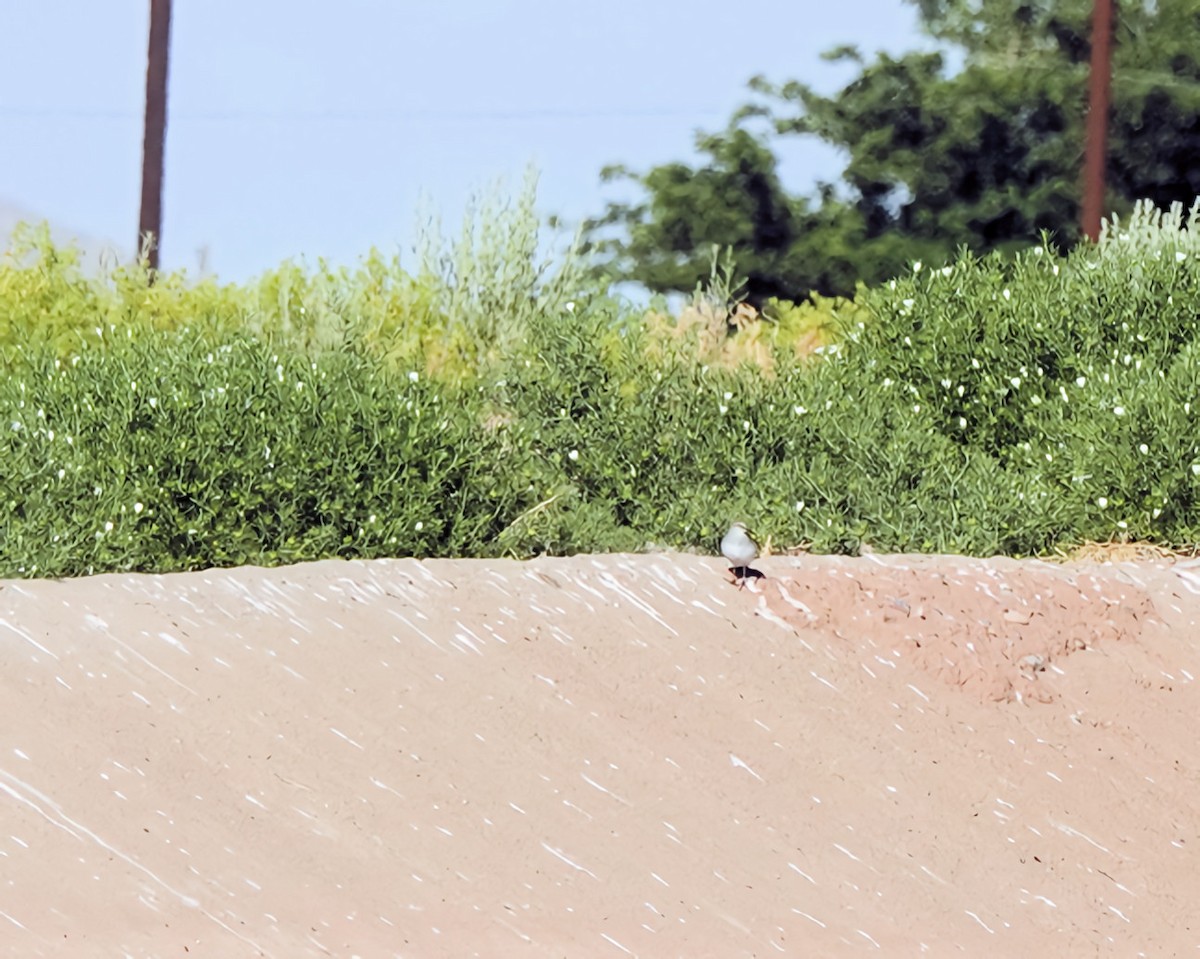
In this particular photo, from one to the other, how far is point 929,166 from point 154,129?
14.6 m

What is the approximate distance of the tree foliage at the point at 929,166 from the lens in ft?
86.5

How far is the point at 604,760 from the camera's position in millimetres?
6672

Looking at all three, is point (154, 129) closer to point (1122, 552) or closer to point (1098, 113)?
point (1098, 113)

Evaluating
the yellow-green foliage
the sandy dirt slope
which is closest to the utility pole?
the yellow-green foliage

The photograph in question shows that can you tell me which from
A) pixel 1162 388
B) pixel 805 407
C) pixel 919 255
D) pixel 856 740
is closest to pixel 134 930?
pixel 856 740

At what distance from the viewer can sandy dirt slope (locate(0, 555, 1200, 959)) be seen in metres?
5.64

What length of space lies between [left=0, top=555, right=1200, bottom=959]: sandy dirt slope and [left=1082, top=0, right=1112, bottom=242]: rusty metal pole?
9542mm

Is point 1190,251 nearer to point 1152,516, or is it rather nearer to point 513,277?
point 1152,516

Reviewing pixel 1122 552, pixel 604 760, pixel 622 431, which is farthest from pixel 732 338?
pixel 604 760

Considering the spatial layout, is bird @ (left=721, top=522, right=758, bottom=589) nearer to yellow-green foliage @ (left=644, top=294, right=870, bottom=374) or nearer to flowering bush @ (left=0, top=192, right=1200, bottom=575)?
flowering bush @ (left=0, top=192, right=1200, bottom=575)

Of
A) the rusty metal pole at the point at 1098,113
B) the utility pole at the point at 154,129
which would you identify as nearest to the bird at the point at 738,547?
the utility pole at the point at 154,129

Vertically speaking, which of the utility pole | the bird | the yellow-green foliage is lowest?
the bird

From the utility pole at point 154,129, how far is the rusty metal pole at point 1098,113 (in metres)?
8.61

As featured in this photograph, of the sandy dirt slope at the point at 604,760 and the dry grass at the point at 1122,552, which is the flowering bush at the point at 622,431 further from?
the sandy dirt slope at the point at 604,760
